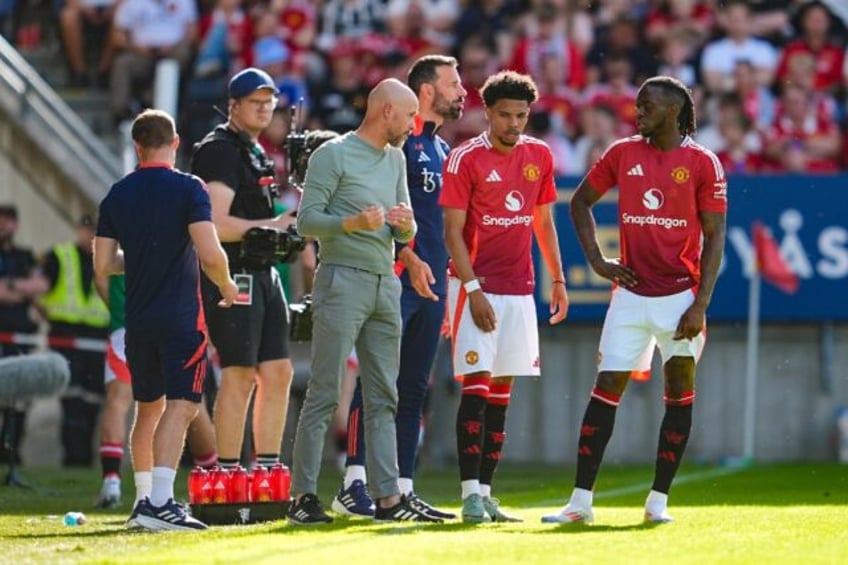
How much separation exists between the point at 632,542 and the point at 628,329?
156 cm

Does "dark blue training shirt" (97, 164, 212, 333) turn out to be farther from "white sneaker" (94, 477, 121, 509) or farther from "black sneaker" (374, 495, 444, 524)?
"white sneaker" (94, 477, 121, 509)

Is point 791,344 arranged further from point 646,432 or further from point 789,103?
point 789,103

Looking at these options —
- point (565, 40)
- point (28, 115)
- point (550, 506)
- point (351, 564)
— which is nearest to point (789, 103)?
point (565, 40)

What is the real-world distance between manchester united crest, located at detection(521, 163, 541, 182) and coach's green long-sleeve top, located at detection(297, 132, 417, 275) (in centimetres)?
79

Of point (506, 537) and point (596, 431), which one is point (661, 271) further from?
point (506, 537)

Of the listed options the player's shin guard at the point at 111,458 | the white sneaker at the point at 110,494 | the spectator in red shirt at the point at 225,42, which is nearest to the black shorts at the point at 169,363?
the white sneaker at the point at 110,494

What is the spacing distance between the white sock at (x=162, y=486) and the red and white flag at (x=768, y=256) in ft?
29.6

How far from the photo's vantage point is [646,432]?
60.8 feet

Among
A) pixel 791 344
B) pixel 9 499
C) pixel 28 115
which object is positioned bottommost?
pixel 9 499

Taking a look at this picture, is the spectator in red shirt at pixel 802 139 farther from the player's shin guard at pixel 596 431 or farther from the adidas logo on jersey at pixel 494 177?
the player's shin guard at pixel 596 431

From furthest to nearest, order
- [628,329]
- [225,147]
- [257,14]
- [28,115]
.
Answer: [257,14], [28,115], [225,147], [628,329]

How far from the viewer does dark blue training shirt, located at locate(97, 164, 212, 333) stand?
1077 cm

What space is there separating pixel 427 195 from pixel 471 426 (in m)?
1.32

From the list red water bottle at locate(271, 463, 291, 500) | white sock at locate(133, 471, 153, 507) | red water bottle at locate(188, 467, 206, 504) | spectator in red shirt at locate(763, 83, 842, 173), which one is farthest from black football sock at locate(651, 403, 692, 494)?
spectator in red shirt at locate(763, 83, 842, 173)
